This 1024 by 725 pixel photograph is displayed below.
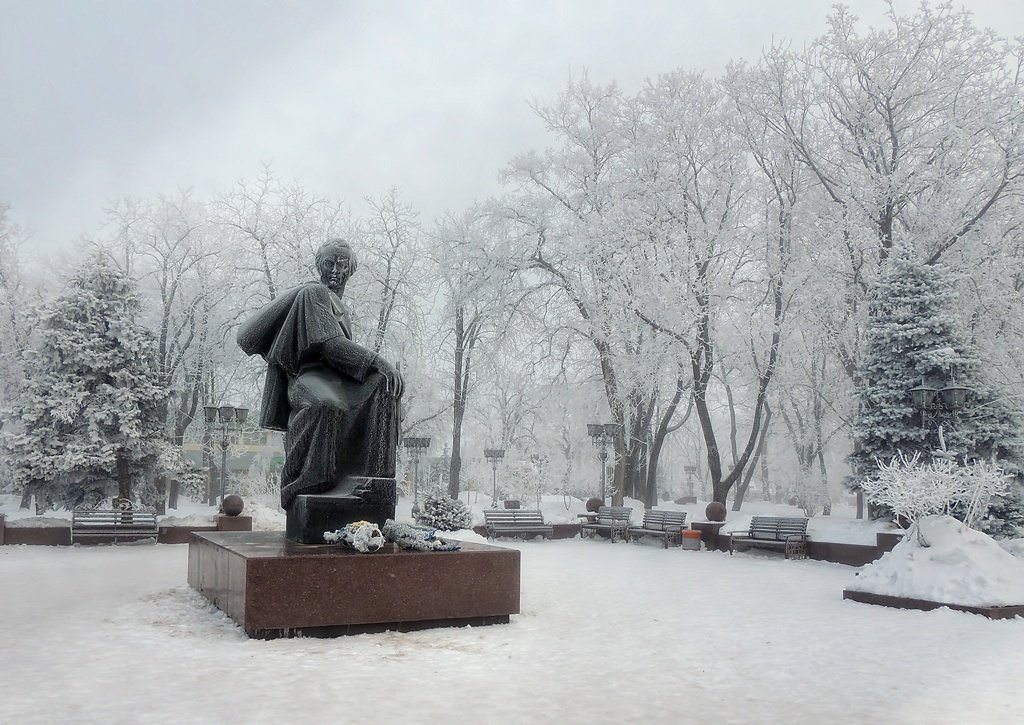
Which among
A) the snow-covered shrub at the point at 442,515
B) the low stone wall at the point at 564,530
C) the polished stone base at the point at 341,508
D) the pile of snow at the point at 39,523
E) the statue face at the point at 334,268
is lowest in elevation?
the low stone wall at the point at 564,530

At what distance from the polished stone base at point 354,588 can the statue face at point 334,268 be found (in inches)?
104

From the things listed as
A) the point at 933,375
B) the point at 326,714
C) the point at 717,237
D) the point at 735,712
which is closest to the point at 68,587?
the point at 326,714

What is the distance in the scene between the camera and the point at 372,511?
7758 millimetres

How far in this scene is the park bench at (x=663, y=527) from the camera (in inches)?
682

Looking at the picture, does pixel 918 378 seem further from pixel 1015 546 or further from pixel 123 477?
pixel 123 477

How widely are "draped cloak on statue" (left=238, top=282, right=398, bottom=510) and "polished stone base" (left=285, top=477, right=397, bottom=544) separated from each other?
12cm

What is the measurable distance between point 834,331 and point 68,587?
16203 millimetres

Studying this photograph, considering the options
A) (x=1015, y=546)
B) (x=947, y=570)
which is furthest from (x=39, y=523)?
(x=1015, y=546)

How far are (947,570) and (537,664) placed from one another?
5560 mm

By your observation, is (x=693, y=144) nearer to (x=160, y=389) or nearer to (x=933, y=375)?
(x=933, y=375)

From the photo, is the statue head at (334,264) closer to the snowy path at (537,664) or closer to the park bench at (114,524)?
the snowy path at (537,664)

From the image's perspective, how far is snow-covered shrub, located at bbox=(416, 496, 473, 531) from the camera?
16.8 metres

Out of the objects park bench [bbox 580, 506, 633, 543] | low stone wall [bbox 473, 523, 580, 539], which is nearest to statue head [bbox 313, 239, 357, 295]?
low stone wall [bbox 473, 523, 580, 539]

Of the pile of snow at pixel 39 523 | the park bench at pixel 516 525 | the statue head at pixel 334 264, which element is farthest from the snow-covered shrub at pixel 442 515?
the statue head at pixel 334 264
